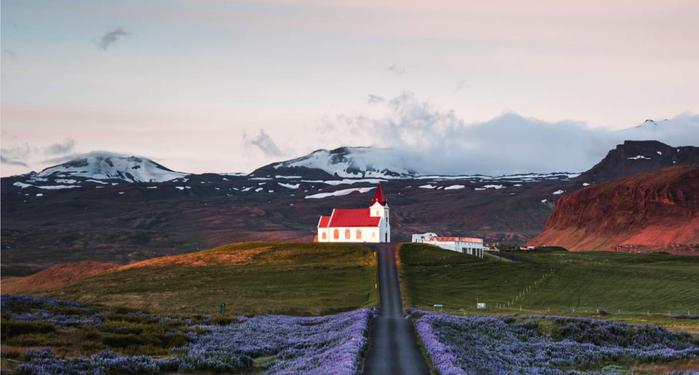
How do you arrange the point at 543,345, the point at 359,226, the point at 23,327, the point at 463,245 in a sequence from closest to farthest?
the point at 23,327, the point at 543,345, the point at 463,245, the point at 359,226

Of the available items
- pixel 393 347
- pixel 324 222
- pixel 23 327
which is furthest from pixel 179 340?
pixel 324 222

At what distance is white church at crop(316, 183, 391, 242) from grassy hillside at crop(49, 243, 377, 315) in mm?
9793

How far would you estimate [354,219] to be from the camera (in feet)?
455

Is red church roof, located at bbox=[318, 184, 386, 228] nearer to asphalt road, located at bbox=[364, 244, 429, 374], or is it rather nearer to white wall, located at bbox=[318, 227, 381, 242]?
white wall, located at bbox=[318, 227, 381, 242]

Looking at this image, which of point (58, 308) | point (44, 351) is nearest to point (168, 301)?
point (58, 308)

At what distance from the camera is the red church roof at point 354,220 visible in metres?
137

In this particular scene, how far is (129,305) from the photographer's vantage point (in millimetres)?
83562

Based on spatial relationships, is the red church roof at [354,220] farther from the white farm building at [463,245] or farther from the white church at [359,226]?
the white farm building at [463,245]

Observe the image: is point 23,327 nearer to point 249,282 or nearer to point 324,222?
point 249,282

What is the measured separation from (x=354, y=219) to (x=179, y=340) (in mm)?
94785

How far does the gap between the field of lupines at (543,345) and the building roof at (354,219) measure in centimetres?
7768

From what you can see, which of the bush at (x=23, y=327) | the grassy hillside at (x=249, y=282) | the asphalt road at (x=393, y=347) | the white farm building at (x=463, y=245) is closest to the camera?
the asphalt road at (x=393, y=347)

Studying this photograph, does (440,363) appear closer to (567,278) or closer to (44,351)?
(44,351)

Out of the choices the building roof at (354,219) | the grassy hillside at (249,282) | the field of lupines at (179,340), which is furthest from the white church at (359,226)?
the field of lupines at (179,340)
